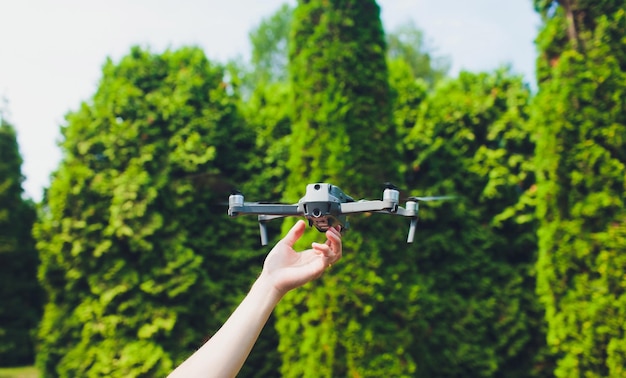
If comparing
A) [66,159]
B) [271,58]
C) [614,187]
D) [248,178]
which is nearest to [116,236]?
[66,159]

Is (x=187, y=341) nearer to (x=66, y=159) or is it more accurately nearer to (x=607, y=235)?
(x=66, y=159)

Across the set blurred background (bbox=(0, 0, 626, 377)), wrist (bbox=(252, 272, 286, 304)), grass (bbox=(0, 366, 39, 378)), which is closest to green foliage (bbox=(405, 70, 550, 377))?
blurred background (bbox=(0, 0, 626, 377))

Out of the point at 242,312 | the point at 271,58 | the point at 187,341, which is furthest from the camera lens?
the point at 271,58

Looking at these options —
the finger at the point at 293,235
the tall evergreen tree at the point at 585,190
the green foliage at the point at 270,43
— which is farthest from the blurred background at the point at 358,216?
the green foliage at the point at 270,43

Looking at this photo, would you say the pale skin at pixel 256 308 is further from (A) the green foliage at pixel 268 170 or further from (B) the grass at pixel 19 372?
(B) the grass at pixel 19 372

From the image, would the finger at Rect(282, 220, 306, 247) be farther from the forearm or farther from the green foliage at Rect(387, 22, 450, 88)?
the green foliage at Rect(387, 22, 450, 88)
